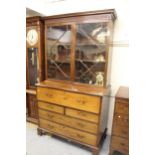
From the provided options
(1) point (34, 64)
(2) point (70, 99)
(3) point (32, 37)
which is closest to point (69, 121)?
(2) point (70, 99)

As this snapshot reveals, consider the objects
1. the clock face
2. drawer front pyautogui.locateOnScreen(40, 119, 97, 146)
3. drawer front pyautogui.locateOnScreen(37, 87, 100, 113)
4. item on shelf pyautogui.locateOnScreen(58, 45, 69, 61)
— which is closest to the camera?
drawer front pyautogui.locateOnScreen(37, 87, 100, 113)

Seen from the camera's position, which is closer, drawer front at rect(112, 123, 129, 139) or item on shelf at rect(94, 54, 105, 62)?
drawer front at rect(112, 123, 129, 139)

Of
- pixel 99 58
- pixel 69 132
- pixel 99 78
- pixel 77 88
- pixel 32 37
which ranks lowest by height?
pixel 69 132

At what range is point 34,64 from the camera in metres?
2.73

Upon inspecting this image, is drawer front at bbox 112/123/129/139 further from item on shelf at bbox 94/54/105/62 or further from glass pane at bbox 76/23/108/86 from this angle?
item on shelf at bbox 94/54/105/62

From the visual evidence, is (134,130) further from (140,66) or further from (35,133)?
(35,133)

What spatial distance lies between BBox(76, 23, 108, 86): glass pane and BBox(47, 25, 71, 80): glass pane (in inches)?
7.7

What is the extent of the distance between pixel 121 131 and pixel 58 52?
157 centimetres

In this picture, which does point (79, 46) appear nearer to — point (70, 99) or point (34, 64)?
point (70, 99)

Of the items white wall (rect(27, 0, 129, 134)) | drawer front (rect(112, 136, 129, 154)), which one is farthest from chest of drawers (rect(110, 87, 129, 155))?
white wall (rect(27, 0, 129, 134))

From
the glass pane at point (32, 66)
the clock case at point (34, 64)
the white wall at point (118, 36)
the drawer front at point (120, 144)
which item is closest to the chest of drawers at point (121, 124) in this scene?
the drawer front at point (120, 144)

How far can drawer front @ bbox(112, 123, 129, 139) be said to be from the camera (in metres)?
1.81
